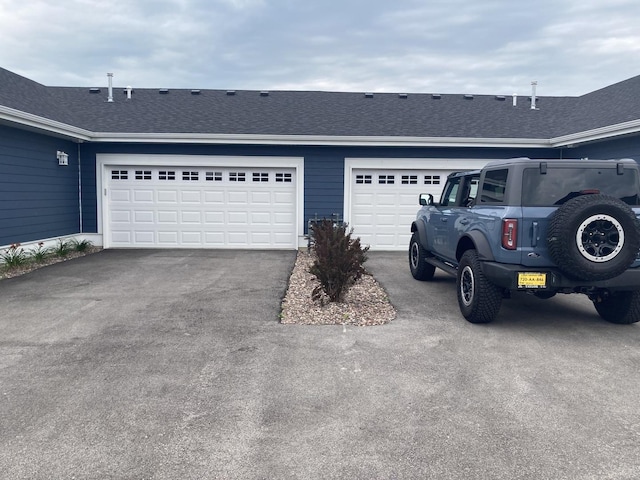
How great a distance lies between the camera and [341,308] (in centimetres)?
702

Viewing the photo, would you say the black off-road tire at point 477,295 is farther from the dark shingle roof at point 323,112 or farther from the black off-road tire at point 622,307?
the dark shingle roof at point 323,112

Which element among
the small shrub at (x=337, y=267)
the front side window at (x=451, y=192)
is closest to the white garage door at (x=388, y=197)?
the front side window at (x=451, y=192)

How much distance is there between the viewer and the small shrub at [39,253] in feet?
36.6

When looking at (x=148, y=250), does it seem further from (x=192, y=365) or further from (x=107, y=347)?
(x=192, y=365)

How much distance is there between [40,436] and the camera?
11.3 ft

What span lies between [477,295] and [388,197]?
806 cm

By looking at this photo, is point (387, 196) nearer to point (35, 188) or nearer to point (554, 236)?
point (554, 236)

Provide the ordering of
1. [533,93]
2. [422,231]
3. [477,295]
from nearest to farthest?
[477,295]
[422,231]
[533,93]

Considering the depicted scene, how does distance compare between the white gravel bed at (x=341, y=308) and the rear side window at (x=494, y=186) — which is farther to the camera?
the white gravel bed at (x=341, y=308)

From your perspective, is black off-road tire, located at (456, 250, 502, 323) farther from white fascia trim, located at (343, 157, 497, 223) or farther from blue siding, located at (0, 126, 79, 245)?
blue siding, located at (0, 126, 79, 245)

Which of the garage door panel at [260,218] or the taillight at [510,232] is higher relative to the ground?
the taillight at [510,232]

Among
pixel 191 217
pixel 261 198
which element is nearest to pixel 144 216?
pixel 191 217

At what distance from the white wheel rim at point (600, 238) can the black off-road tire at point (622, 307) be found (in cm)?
110

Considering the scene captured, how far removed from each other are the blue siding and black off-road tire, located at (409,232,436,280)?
8576 mm
